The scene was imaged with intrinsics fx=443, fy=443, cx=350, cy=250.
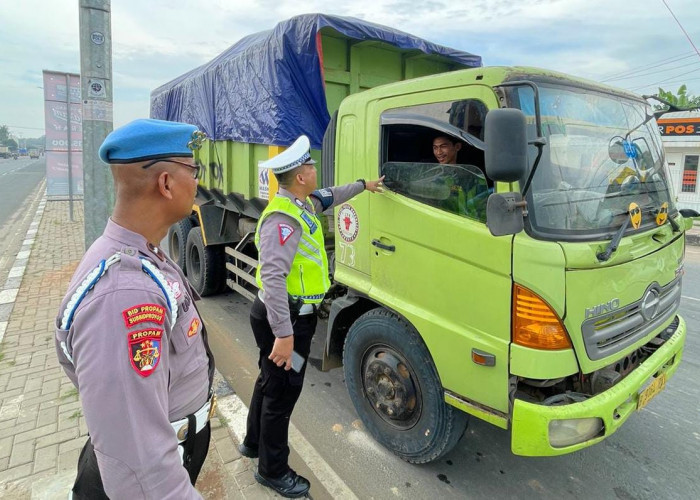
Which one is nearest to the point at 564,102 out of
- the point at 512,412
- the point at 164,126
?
the point at 512,412

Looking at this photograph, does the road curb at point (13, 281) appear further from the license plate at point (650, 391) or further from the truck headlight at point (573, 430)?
the license plate at point (650, 391)

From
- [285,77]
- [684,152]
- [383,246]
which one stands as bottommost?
[383,246]

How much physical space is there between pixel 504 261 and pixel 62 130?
1213 cm

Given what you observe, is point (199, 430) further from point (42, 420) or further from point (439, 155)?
point (42, 420)

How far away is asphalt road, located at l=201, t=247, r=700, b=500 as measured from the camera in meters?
2.58

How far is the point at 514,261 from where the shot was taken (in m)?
2.01

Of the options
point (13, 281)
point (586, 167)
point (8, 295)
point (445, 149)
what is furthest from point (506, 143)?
point (13, 281)

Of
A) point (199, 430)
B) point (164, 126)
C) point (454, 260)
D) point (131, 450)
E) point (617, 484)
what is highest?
point (164, 126)

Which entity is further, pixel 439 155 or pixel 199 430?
pixel 439 155

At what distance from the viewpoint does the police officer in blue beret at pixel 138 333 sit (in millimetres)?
964

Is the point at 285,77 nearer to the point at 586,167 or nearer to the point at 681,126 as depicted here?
the point at 586,167

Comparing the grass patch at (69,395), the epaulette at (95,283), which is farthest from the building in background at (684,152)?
the epaulette at (95,283)

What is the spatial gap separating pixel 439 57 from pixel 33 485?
447 centimetres

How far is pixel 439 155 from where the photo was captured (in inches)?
105
